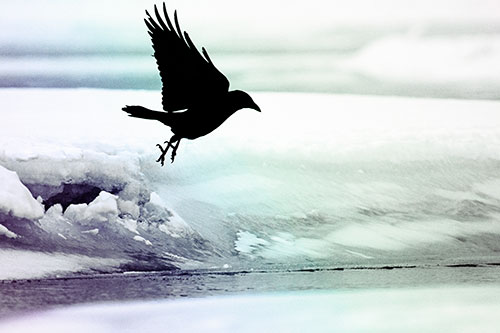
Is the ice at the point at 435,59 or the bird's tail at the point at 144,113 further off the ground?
the ice at the point at 435,59

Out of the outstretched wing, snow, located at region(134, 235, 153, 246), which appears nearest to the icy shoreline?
snow, located at region(134, 235, 153, 246)

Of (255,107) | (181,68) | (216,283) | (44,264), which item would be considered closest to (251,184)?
(255,107)

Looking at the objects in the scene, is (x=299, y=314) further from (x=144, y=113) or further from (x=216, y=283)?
(x=144, y=113)

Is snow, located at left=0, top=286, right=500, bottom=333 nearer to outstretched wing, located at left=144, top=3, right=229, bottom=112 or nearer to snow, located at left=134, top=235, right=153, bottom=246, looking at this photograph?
snow, located at left=134, top=235, right=153, bottom=246

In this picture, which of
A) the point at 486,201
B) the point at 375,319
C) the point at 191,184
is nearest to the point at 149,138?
the point at 191,184

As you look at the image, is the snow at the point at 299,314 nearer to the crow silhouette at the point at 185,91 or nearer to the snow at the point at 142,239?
the snow at the point at 142,239

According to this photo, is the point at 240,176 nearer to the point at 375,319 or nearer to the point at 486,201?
the point at 375,319

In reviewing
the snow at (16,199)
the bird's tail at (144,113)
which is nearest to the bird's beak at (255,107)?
the bird's tail at (144,113)
